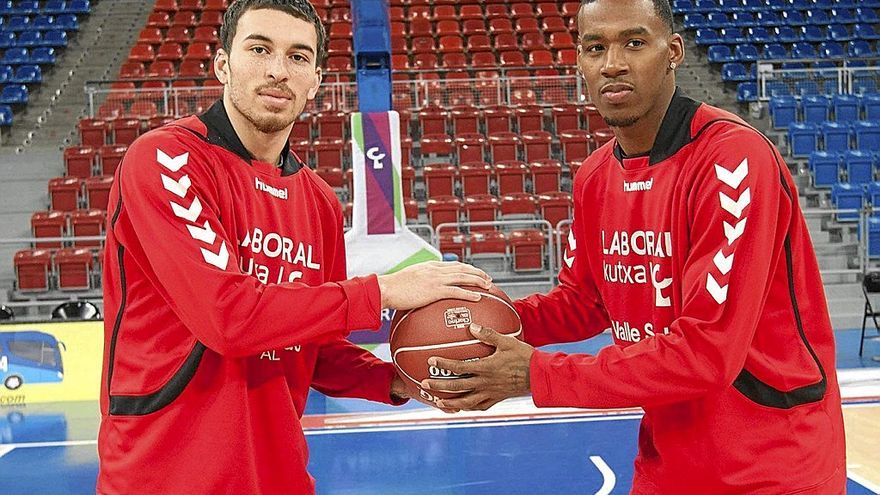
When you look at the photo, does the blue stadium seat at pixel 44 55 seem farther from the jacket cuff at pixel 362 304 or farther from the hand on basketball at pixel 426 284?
the jacket cuff at pixel 362 304

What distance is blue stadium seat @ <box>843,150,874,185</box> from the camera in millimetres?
13055

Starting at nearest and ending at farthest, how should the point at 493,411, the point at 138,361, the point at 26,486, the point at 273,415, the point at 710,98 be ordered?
1. the point at 138,361
2. the point at 273,415
3. the point at 26,486
4. the point at 493,411
5. the point at 710,98

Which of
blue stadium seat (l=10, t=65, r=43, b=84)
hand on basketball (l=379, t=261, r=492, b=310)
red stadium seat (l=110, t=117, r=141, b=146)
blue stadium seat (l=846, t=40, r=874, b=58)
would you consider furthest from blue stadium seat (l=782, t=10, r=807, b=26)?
hand on basketball (l=379, t=261, r=492, b=310)

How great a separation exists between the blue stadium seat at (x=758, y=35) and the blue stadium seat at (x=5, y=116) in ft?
42.1

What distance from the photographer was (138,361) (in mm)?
2375

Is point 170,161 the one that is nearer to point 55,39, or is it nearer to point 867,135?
point 867,135

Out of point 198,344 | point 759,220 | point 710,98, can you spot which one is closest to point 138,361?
point 198,344

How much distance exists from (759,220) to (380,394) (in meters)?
1.31

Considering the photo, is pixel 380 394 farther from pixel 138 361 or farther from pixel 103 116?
pixel 103 116

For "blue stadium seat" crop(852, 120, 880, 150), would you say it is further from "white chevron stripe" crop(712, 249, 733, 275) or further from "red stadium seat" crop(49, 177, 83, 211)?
"white chevron stripe" crop(712, 249, 733, 275)

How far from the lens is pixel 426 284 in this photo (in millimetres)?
2580

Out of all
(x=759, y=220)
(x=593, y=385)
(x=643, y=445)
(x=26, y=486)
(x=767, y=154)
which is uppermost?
(x=767, y=154)

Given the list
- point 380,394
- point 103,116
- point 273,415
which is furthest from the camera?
point 103,116

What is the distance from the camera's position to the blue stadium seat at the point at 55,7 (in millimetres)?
18578
